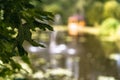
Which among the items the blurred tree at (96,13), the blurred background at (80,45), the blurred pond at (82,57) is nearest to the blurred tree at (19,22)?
the blurred background at (80,45)

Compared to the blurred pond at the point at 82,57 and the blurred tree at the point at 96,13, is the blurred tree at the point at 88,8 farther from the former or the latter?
the blurred pond at the point at 82,57

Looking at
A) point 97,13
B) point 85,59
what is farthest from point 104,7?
point 85,59

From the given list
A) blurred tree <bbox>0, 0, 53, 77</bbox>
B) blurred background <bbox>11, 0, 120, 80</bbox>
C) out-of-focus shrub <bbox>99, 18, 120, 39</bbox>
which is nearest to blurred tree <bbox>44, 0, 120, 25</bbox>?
blurred background <bbox>11, 0, 120, 80</bbox>

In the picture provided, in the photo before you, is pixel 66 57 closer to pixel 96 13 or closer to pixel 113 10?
pixel 113 10

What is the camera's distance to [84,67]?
37.2 feet

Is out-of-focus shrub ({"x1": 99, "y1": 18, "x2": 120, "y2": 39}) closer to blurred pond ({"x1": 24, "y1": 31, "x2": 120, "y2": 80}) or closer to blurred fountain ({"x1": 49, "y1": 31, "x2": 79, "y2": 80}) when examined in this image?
blurred pond ({"x1": 24, "y1": 31, "x2": 120, "y2": 80})

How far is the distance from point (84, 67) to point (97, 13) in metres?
12.1

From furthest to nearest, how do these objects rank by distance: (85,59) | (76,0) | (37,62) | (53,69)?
1. (76,0)
2. (85,59)
3. (37,62)
4. (53,69)

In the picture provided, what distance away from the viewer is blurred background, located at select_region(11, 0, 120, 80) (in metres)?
10.5

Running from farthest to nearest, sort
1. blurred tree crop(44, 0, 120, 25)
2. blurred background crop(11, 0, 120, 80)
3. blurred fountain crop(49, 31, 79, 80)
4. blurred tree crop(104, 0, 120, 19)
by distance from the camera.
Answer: blurred tree crop(44, 0, 120, 25) → blurred tree crop(104, 0, 120, 19) → blurred fountain crop(49, 31, 79, 80) → blurred background crop(11, 0, 120, 80)

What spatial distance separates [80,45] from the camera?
1595 centimetres

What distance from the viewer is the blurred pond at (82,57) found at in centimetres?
1060

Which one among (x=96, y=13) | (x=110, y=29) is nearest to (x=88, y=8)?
(x=96, y=13)

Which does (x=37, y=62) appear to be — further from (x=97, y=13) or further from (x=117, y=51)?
(x=97, y=13)
